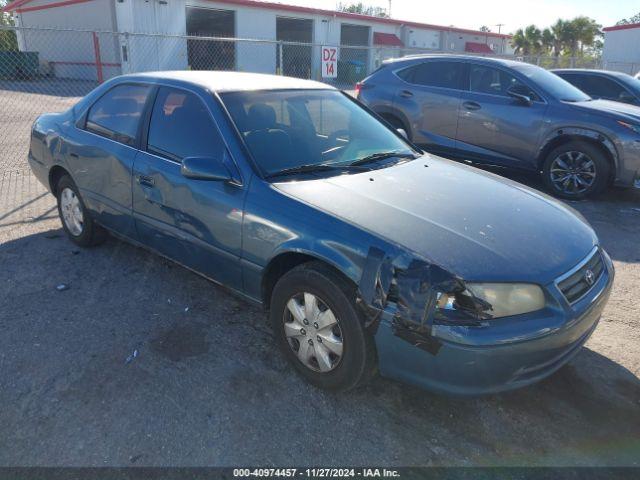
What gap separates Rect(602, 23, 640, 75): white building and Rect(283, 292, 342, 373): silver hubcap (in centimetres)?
3608

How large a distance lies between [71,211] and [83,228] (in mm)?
249

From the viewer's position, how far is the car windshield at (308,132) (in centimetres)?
333

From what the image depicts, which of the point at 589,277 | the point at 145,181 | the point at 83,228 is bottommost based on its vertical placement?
the point at 83,228

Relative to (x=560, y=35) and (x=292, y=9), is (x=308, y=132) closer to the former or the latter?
(x=292, y=9)

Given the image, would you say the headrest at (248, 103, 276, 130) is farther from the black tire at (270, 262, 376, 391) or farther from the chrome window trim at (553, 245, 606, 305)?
the chrome window trim at (553, 245, 606, 305)

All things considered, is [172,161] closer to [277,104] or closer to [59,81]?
[277,104]

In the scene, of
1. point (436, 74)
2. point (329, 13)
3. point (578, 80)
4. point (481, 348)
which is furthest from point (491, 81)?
point (329, 13)

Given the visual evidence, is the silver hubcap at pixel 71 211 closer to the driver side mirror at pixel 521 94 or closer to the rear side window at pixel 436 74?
the rear side window at pixel 436 74

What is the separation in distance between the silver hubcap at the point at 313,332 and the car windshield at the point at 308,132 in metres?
0.83

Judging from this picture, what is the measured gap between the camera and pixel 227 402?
2.85 meters

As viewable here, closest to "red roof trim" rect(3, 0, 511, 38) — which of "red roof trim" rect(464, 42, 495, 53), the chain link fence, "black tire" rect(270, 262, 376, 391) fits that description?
the chain link fence

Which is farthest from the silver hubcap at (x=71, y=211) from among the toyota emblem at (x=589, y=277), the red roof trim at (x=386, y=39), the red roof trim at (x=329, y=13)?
the red roof trim at (x=386, y=39)

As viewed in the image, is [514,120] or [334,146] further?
[514,120]

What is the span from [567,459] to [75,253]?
424 centimetres
